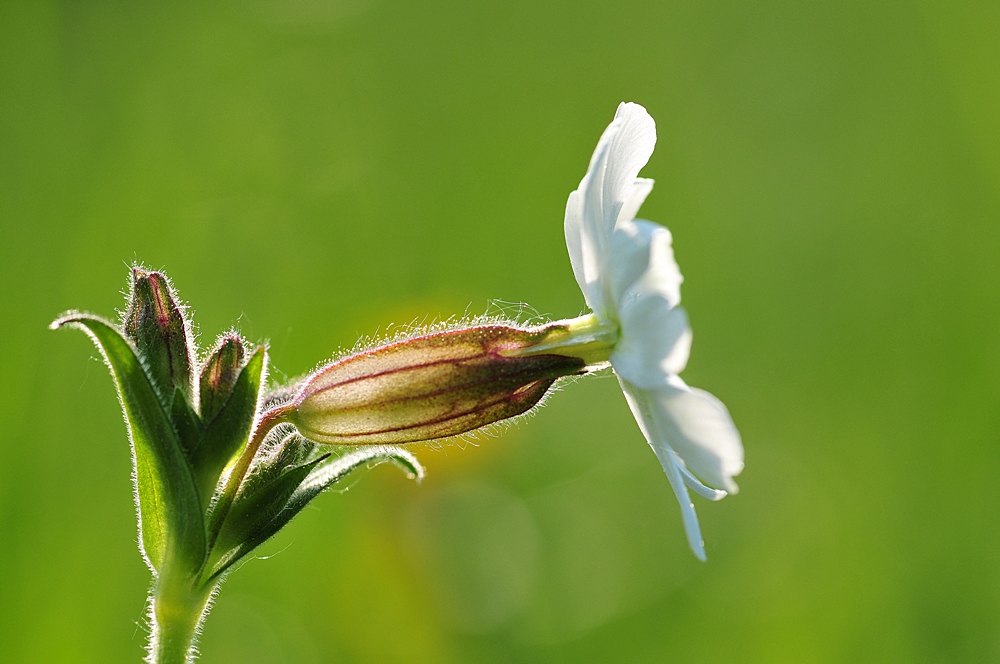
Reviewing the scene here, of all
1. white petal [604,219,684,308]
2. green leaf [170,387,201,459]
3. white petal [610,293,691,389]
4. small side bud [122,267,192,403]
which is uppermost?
small side bud [122,267,192,403]

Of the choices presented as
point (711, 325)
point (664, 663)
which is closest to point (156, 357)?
point (664, 663)

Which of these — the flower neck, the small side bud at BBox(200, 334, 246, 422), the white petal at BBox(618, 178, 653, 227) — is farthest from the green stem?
the white petal at BBox(618, 178, 653, 227)

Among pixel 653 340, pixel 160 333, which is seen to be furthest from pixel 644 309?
pixel 160 333

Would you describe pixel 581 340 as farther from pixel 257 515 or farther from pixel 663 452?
pixel 257 515

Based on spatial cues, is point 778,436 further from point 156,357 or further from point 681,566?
point 156,357

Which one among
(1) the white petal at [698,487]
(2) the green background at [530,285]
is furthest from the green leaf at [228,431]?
(2) the green background at [530,285]

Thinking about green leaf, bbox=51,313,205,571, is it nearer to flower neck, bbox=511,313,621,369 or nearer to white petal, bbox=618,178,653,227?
flower neck, bbox=511,313,621,369
